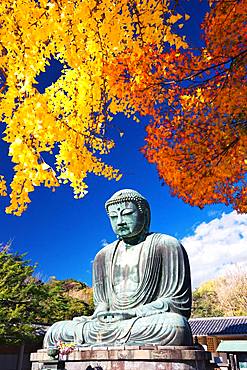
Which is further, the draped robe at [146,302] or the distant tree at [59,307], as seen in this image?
the distant tree at [59,307]

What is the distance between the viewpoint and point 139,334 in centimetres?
561

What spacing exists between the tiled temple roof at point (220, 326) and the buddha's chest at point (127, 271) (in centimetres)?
1542

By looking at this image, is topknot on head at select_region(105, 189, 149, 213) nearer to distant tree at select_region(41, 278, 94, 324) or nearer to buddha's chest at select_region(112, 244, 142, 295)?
buddha's chest at select_region(112, 244, 142, 295)

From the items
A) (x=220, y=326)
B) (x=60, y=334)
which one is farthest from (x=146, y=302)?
(x=220, y=326)

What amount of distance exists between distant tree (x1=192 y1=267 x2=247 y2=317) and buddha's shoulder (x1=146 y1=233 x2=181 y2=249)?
101 feet

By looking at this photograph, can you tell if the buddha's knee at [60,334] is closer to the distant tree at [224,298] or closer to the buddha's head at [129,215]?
the buddha's head at [129,215]

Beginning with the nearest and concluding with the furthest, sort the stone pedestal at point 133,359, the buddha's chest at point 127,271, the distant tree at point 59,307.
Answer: the stone pedestal at point 133,359
the buddha's chest at point 127,271
the distant tree at point 59,307

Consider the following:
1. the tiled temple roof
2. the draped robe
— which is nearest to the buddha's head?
the draped robe

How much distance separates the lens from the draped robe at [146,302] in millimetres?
5574

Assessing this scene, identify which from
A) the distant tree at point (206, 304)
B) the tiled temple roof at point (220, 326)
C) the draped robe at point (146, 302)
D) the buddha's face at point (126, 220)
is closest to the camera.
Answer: the draped robe at point (146, 302)

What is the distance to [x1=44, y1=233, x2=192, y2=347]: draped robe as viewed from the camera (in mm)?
5574

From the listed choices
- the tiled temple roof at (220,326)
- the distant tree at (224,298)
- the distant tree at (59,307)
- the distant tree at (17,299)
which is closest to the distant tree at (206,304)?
the distant tree at (224,298)

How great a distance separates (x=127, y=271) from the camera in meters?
7.12

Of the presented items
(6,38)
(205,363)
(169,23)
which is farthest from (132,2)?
(205,363)
